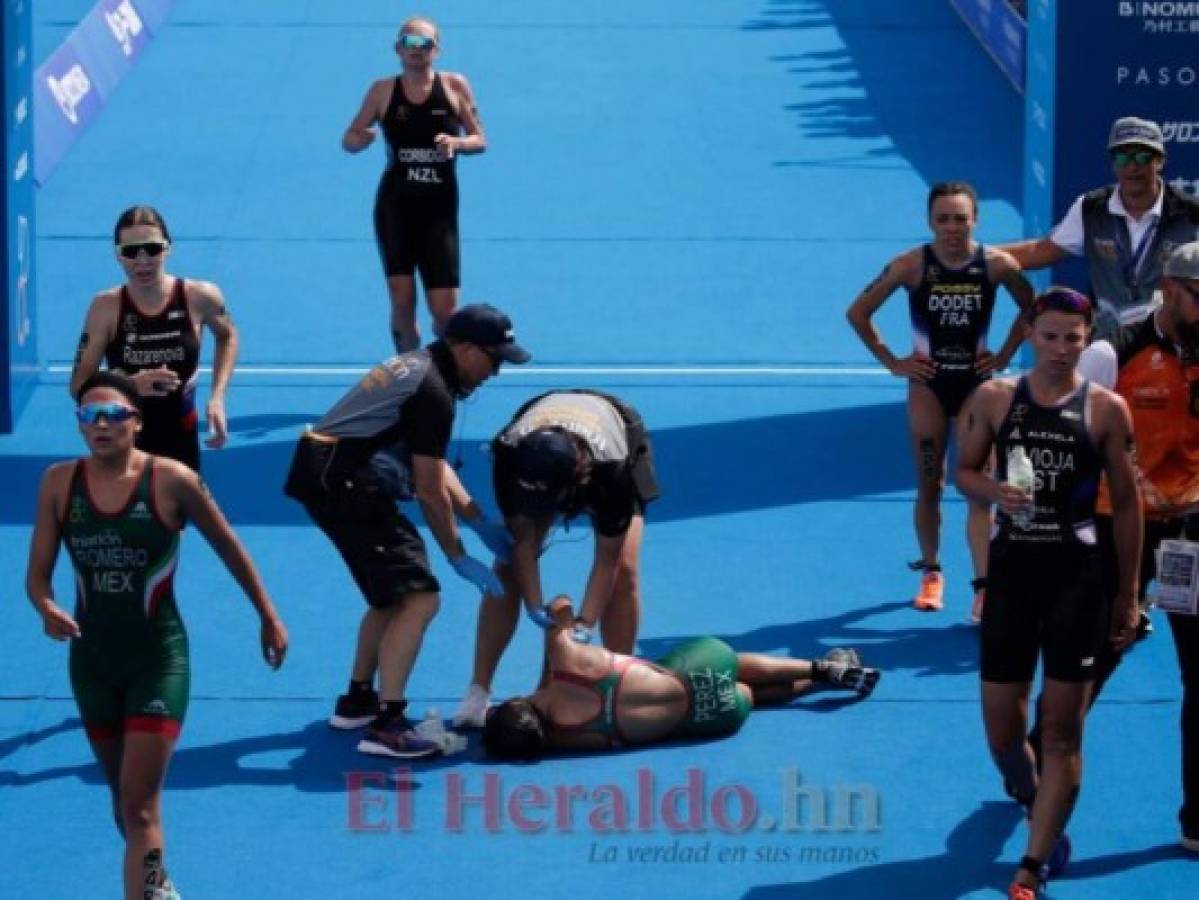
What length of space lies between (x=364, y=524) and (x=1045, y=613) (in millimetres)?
2807

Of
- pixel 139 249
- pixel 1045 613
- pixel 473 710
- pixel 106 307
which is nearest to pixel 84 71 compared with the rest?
pixel 106 307

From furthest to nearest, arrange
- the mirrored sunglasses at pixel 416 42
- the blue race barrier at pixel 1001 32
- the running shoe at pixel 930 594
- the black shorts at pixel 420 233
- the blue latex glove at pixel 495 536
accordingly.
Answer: the blue race barrier at pixel 1001 32 → the black shorts at pixel 420 233 → the mirrored sunglasses at pixel 416 42 → the running shoe at pixel 930 594 → the blue latex glove at pixel 495 536

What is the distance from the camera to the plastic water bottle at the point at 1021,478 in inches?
319

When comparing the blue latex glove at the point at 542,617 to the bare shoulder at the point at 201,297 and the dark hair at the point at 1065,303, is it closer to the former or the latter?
the bare shoulder at the point at 201,297

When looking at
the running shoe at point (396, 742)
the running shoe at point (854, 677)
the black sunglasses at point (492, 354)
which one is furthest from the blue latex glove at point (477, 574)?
the running shoe at point (854, 677)

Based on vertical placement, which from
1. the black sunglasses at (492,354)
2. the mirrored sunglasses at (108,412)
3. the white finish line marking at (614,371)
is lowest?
the mirrored sunglasses at (108,412)

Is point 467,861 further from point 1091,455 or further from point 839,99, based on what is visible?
point 839,99

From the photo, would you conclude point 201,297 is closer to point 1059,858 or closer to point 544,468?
point 544,468

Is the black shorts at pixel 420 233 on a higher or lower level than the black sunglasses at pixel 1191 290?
higher

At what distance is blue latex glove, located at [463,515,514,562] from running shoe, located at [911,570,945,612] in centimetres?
252

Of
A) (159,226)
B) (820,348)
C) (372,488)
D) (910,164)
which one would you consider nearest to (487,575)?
(372,488)

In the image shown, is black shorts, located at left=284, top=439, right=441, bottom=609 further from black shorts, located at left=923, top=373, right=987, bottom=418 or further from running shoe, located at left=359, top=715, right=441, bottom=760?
black shorts, located at left=923, top=373, right=987, bottom=418

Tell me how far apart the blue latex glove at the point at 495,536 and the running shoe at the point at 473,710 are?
1.95 feet

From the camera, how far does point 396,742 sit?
9727mm
